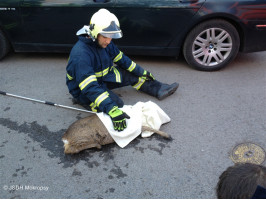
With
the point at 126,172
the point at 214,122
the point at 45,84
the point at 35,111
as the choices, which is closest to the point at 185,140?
the point at 214,122

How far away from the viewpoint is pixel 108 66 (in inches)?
134

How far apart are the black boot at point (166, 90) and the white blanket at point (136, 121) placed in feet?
1.59

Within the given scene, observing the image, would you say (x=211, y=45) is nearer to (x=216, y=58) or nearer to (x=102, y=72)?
(x=216, y=58)

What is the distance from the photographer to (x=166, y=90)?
371cm

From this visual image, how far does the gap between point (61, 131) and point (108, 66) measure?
1.02 metres

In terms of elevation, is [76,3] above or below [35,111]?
above

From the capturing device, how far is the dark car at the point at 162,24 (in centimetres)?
385

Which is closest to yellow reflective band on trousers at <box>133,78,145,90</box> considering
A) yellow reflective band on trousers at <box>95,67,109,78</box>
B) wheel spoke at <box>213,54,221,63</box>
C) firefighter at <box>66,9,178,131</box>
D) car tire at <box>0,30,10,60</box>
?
firefighter at <box>66,9,178,131</box>

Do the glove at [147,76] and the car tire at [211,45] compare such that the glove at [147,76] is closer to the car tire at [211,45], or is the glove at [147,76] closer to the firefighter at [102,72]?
the firefighter at [102,72]

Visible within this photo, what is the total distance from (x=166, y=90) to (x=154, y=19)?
3.78 feet

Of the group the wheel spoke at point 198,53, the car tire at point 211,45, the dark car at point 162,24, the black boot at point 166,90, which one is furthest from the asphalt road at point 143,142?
the dark car at point 162,24

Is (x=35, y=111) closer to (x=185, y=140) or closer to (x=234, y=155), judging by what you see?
(x=185, y=140)

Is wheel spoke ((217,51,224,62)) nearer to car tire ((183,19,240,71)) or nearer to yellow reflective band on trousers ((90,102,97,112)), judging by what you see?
car tire ((183,19,240,71))

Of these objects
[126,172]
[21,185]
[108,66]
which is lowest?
[21,185]
